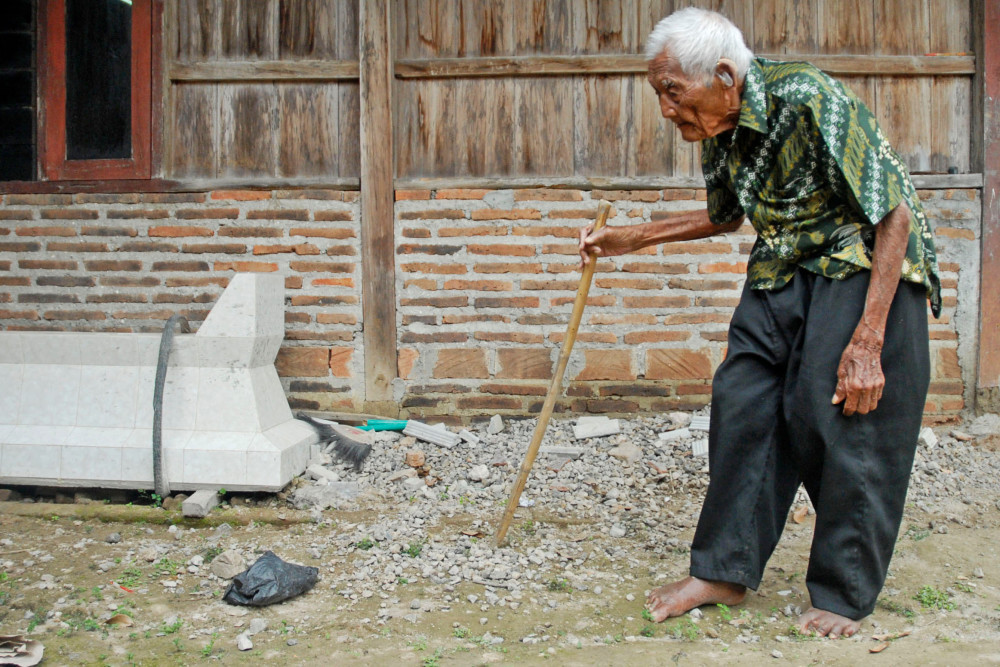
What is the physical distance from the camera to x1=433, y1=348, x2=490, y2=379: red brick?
4.48 metres

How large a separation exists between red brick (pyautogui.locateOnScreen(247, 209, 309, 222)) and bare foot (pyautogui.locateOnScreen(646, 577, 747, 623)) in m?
2.91

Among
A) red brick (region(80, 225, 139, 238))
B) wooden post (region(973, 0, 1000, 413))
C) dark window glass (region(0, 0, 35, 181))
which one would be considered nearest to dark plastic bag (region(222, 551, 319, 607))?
red brick (region(80, 225, 139, 238))

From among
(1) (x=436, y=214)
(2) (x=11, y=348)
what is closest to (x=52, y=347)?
(2) (x=11, y=348)

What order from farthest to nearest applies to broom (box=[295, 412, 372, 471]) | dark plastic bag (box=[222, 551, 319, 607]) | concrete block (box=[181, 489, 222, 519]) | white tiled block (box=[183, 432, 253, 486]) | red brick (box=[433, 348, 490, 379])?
1. red brick (box=[433, 348, 490, 379])
2. broom (box=[295, 412, 372, 471])
3. white tiled block (box=[183, 432, 253, 486])
4. concrete block (box=[181, 489, 222, 519])
5. dark plastic bag (box=[222, 551, 319, 607])

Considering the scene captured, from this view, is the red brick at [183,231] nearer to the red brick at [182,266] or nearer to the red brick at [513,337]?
the red brick at [182,266]

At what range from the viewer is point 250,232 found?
4.50 metres

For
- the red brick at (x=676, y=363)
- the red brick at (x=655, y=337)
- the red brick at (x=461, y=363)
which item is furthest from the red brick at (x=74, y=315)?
the red brick at (x=676, y=363)

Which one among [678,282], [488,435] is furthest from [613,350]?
[488,435]

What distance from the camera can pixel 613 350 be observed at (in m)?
4.45

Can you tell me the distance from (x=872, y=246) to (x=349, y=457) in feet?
8.73

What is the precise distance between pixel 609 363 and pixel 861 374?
7.39 feet

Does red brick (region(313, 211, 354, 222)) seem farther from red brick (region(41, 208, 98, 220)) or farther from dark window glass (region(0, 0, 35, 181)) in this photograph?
dark window glass (region(0, 0, 35, 181))

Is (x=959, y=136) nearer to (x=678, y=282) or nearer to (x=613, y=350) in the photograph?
(x=678, y=282)

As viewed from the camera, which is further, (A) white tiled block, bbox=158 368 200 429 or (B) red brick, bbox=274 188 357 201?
(B) red brick, bbox=274 188 357 201
